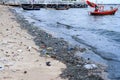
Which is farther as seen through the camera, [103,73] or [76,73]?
[103,73]

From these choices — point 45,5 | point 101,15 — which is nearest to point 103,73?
A: point 101,15

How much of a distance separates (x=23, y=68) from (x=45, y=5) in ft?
255

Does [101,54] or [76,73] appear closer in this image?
[76,73]

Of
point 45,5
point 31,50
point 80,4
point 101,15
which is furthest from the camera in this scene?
point 80,4

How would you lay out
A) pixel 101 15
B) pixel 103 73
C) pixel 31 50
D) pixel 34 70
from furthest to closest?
pixel 101 15
pixel 31 50
pixel 103 73
pixel 34 70

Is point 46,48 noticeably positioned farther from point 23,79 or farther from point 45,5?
point 45,5

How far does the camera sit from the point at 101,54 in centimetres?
1576

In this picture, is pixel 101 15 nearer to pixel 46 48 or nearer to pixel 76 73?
pixel 46 48

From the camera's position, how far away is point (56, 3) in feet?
292

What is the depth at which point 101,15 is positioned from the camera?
52469 millimetres

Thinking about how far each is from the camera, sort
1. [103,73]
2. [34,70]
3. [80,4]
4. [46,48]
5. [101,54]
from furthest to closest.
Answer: [80,4] < [101,54] < [46,48] < [103,73] < [34,70]

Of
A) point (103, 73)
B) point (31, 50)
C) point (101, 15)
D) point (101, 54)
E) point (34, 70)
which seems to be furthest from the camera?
point (101, 15)

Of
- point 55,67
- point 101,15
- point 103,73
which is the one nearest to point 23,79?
point 55,67

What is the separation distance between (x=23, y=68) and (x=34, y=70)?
408 millimetres
